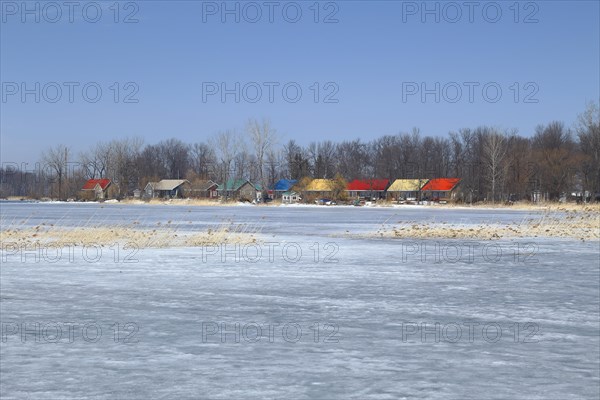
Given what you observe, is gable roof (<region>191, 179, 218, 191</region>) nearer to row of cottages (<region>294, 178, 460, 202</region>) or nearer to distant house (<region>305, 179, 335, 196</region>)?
row of cottages (<region>294, 178, 460, 202</region>)

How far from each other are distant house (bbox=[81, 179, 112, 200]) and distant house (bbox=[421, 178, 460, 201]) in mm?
51116

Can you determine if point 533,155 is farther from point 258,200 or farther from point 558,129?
point 258,200

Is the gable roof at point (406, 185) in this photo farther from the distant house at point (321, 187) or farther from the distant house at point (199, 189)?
the distant house at point (199, 189)

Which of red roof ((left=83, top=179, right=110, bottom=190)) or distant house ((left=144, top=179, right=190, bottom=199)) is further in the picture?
red roof ((left=83, top=179, right=110, bottom=190))

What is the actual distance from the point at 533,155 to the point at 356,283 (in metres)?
78.5

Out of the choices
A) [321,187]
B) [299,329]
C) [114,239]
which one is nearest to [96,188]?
[321,187]

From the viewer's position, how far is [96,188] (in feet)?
360

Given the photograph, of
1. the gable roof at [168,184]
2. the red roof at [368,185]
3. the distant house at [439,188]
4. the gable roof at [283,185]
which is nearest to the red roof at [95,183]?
the gable roof at [168,184]

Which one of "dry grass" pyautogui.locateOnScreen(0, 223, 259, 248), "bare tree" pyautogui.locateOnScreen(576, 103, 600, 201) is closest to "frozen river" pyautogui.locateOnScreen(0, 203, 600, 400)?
"dry grass" pyautogui.locateOnScreen(0, 223, 259, 248)

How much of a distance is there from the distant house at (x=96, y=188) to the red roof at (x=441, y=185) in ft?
169

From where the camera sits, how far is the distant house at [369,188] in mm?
106062

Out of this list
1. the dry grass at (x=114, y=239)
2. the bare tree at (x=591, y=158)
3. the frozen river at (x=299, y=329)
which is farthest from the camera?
the bare tree at (x=591, y=158)

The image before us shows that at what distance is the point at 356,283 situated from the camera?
11.8 m

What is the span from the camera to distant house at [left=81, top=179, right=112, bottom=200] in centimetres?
10562
